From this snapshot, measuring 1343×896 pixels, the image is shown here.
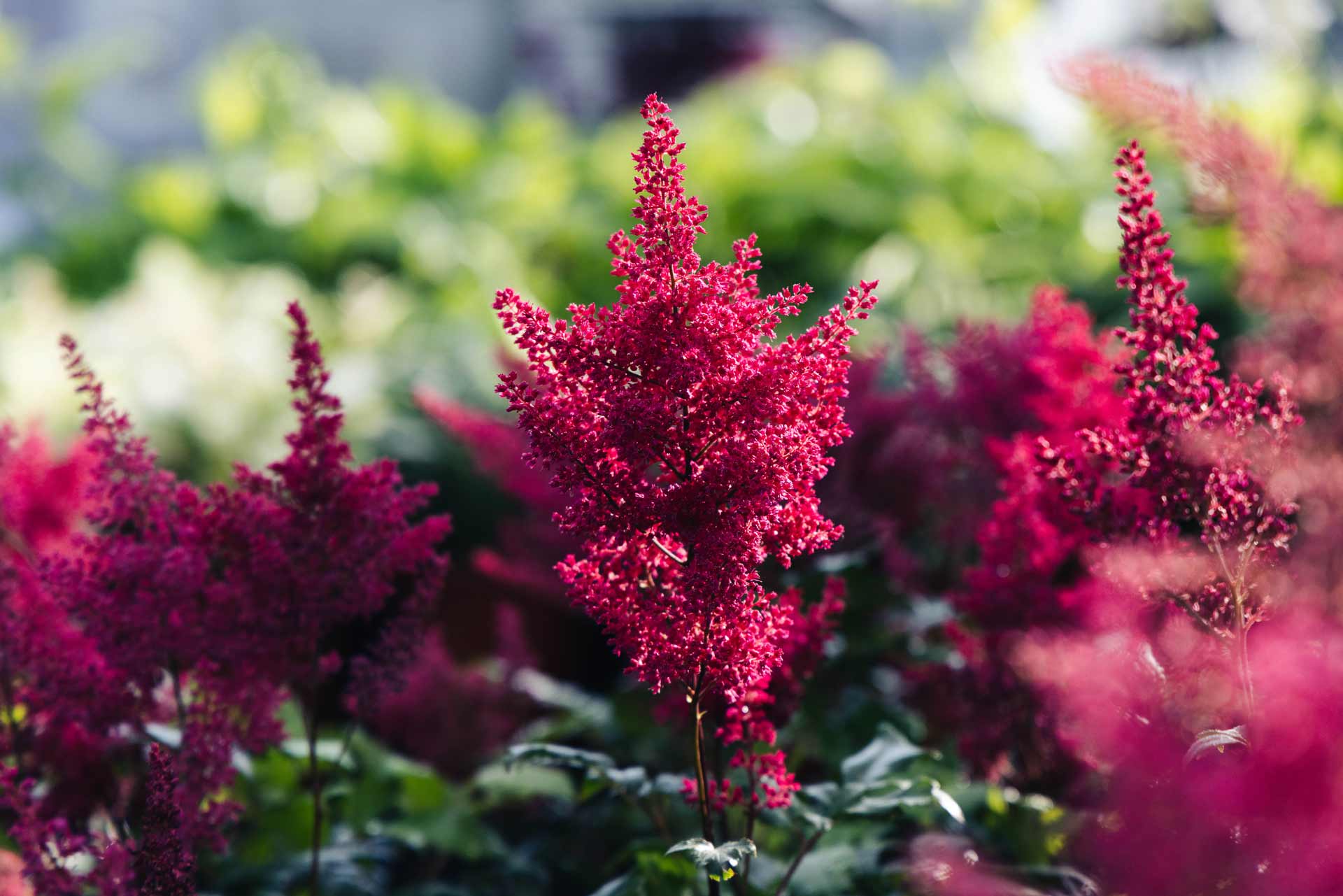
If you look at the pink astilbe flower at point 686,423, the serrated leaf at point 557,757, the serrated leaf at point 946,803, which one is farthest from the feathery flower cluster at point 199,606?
the serrated leaf at point 946,803

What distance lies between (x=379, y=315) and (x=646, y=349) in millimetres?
3220

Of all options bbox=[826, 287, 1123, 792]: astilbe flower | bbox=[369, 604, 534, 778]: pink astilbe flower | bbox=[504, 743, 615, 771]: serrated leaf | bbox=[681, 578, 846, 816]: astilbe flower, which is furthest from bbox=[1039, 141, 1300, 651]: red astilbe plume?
bbox=[369, 604, 534, 778]: pink astilbe flower

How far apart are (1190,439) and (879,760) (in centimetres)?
44

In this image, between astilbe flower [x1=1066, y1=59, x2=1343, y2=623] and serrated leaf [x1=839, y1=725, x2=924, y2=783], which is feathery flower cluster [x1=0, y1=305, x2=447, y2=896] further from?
astilbe flower [x1=1066, y1=59, x2=1343, y2=623]

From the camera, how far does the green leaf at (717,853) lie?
0.85 meters

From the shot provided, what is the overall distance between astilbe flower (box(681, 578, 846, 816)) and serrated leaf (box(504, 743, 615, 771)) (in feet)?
0.34

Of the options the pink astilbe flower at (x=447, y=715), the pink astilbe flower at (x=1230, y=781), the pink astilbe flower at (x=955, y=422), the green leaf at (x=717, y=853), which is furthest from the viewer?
the pink astilbe flower at (x=447, y=715)

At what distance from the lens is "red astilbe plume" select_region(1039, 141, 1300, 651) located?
880 mm

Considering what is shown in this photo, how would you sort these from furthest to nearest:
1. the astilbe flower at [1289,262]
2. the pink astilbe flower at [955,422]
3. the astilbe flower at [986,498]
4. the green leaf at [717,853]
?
the pink astilbe flower at [955,422] < the astilbe flower at [986,498] < the green leaf at [717,853] < the astilbe flower at [1289,262]

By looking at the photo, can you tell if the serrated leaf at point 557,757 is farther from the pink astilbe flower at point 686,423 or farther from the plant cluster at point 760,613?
the pink astilbe flower at point 686,423

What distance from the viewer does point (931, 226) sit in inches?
162

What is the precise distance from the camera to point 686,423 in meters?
0.88

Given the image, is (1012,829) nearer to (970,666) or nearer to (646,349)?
(970,666)

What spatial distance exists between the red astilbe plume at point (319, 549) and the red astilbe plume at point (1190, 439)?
0.57 meters
